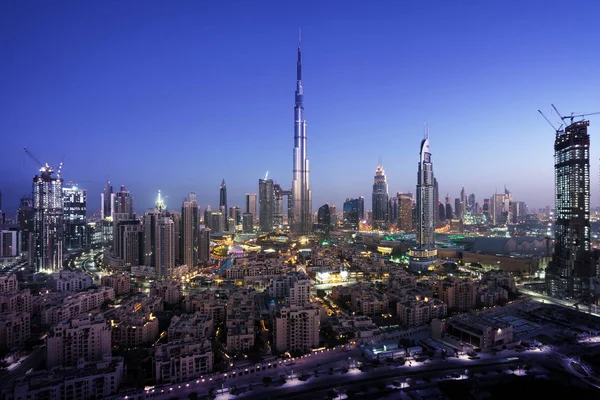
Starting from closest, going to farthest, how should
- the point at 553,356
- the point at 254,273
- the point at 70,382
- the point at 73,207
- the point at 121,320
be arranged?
the point at 70,382
the point at 553,356
the point at 121,320
the point at 254,273
the point at 73,207

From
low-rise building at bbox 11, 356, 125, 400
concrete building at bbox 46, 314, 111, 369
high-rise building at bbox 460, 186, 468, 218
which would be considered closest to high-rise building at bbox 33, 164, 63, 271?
concrete building at bbox 46, 314, 111, 369

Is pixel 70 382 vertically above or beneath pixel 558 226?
beneath

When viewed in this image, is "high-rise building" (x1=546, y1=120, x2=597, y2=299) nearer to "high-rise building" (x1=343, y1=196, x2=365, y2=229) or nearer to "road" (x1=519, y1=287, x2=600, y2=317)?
"road" (x1=519, y1=287, x2=600, y2=317)

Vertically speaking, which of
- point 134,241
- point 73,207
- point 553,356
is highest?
point 73,207

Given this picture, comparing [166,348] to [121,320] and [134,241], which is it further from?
[134,241]

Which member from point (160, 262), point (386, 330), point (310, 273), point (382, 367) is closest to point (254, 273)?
point (310, 273)

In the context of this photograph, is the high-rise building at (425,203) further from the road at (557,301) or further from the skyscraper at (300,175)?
the skyscraper at (300,175)

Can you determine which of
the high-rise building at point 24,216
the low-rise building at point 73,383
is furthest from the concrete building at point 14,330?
the high-rise building at point 24,216
